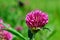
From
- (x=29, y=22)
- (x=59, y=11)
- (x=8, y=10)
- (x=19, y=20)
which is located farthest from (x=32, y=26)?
(x=59, y=11)

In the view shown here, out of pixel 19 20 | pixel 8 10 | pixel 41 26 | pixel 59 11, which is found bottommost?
pixel 41 26

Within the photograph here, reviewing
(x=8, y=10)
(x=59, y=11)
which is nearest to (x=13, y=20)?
(x=8, y=10)

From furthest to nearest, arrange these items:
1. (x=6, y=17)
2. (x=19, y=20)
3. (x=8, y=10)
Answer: (x=8, y=10) → (x=6, y=17) → (x=19, y=20)

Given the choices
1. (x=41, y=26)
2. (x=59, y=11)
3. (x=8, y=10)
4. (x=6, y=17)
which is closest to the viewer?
(x=41, y=26)

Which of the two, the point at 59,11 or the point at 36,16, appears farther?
the point at 59,11

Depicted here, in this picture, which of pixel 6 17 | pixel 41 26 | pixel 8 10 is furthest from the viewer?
pixel 8 10

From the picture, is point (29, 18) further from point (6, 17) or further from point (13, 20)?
point (6, 17)

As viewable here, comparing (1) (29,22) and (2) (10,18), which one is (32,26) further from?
(2) (10,18)

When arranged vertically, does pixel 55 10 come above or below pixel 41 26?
above

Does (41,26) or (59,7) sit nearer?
(41,26)
